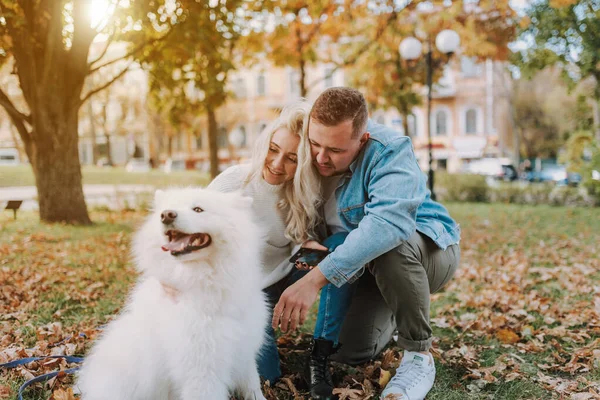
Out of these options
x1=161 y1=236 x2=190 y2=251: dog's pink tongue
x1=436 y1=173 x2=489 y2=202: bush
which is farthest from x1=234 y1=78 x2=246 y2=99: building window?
x1=161 y1=236 x2=190 y2=251: dog's pink tongue

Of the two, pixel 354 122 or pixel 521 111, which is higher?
pixel 521 111

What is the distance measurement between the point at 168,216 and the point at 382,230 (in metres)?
1.06

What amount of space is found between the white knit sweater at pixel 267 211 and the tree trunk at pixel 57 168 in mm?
5993

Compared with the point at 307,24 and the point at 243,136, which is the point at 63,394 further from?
the point at 243,136

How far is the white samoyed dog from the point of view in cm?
213

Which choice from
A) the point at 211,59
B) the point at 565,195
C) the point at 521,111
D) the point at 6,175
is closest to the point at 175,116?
the point at 211,59

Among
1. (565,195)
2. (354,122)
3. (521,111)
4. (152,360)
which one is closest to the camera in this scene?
(152,360)

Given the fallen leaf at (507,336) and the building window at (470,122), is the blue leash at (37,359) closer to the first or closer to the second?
the fallen leaf at (507,336)

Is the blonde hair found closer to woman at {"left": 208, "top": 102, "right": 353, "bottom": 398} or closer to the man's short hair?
woman at {"left": 208, "top": 102, "right": 353, "bottom": 398}

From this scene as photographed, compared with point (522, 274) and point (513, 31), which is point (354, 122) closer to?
Answer: point (522, 274)

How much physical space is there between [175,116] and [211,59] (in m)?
2.92

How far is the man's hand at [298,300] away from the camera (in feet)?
8.20

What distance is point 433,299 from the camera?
4.99 m

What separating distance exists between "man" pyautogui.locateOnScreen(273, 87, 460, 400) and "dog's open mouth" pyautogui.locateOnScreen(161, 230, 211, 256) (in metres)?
0.62
